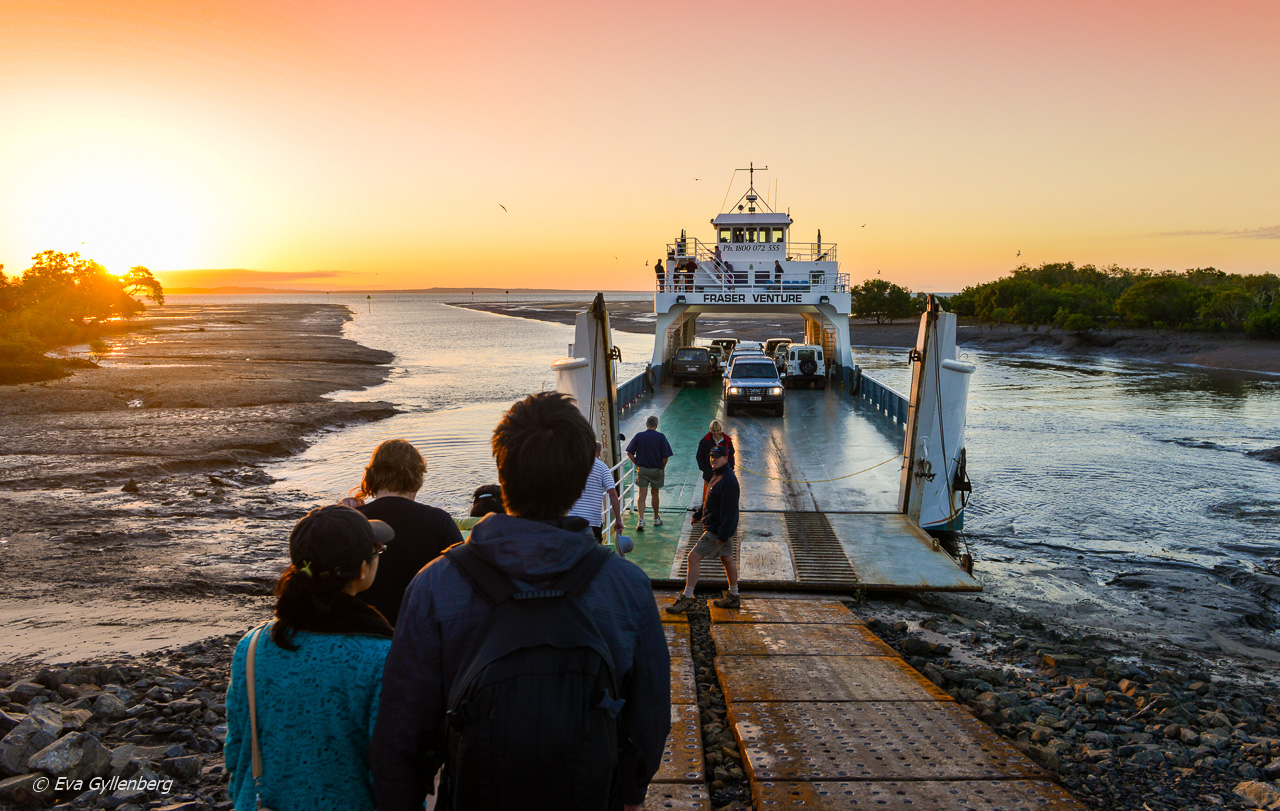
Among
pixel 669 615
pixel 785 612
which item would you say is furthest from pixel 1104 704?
pixel 669 615

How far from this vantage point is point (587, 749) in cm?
171

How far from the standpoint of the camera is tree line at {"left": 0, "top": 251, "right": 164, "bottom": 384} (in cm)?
3409

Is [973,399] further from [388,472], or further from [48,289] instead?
[48,289]

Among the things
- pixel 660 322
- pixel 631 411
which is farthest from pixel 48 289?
pixel 631 411

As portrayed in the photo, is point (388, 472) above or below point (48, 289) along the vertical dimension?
below

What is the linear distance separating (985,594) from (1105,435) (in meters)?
17.2

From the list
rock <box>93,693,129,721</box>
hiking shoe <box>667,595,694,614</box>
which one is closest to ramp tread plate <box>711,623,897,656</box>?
hiking shoe <box>667,595,694,614</box>

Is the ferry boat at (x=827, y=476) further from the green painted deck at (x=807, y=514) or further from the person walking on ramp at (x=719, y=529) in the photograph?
the person walking on ramp at (x=719, y=529)

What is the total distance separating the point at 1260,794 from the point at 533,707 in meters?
4.46

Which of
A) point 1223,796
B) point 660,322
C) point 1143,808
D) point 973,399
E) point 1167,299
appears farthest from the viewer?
point 1167,299

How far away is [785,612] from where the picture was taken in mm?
7145

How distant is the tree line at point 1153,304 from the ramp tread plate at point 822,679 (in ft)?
128

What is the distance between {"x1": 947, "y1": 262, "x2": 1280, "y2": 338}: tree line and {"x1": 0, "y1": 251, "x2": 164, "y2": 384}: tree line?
4412cm

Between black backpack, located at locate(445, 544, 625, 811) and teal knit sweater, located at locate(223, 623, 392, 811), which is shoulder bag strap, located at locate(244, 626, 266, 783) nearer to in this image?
teal knit sweater, located at locate(223, 623, 392, 811)
